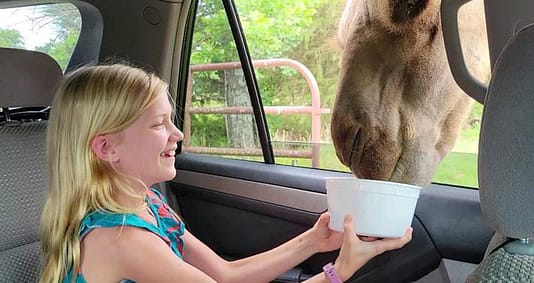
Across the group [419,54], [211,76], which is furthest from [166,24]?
[419,54]

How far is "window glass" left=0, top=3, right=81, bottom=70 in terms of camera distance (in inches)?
91.5

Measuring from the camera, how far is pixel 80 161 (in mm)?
1133

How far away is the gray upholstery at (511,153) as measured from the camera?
31.0 inches

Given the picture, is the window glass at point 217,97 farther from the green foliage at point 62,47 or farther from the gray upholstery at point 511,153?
the gray upholstery at point 511,153

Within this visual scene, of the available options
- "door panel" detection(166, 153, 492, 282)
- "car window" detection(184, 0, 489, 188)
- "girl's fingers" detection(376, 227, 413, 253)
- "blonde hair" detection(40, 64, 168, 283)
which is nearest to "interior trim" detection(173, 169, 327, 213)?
"door panel" detection(166, 153, 492, 282)

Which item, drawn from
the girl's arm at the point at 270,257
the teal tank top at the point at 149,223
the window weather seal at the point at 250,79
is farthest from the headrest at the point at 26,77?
the window weather seal at the point at 250,79

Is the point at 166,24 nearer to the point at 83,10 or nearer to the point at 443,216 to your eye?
the point at 83,10

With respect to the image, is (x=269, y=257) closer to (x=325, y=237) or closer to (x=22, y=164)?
(x=325, y=237)

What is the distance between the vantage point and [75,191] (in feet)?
3.72

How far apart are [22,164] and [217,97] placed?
46.7 inches

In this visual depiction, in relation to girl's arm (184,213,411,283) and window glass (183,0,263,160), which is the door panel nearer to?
window glass (183,0,263,160)

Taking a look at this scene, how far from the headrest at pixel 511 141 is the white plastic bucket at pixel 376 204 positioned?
0.77ft

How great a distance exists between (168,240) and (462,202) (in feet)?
3.14

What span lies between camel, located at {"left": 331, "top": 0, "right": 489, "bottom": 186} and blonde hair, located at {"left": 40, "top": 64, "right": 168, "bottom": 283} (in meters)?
0.68
